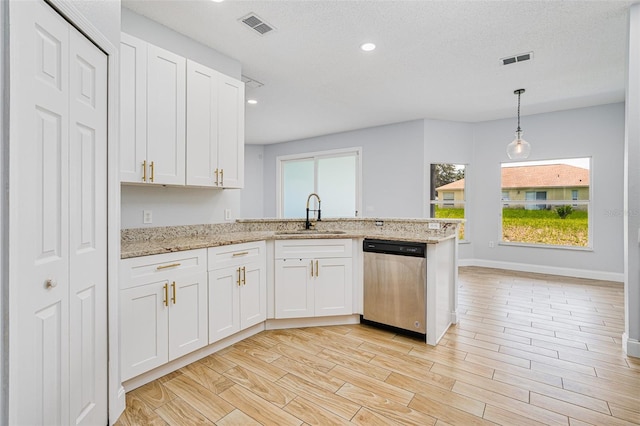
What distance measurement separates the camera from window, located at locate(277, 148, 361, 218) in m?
6.66

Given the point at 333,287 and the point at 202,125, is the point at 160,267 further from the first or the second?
the point at 333,287

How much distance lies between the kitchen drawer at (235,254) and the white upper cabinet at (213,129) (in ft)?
2.03

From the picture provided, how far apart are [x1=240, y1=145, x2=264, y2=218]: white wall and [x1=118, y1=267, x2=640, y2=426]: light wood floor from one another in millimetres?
5395

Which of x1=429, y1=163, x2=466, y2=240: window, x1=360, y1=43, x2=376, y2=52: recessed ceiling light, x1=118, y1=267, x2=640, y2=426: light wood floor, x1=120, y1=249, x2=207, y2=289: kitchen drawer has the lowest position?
x1=118, y1=267, x2=640, y2=426: light wood floor

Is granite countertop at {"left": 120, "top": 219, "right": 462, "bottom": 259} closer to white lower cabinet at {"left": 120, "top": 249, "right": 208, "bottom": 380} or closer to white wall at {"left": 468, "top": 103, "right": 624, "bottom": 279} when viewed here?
white lower cabinet at {"left": 120, "top": 249, "right": 208, "bottom": 380}

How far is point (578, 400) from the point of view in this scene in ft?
6.16

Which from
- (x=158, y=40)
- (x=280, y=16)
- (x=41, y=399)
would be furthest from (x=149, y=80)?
(x=41, y=399)

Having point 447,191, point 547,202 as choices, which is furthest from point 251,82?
point 547,202

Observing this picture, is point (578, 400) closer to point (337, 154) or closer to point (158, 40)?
point (158, 40)

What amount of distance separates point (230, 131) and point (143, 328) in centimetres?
180

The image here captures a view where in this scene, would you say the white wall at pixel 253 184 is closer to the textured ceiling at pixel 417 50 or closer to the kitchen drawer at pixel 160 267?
the textured ceiling at pixel 417 50

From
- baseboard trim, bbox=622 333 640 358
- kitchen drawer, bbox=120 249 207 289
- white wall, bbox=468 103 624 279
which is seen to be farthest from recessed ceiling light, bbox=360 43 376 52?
white wall, bbox=468 103 624 279

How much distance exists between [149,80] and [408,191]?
465 cm

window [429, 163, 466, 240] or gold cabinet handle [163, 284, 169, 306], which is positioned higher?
window [429, 163, 466, 240]
